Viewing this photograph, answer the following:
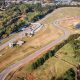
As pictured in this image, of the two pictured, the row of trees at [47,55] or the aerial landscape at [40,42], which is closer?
the aerial landscape at [40,42]

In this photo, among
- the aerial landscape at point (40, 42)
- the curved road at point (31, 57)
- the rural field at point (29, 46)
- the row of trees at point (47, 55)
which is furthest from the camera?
the rural field at point (29, 46)

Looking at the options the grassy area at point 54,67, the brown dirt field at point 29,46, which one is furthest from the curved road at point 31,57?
the grassy area at point 54,67

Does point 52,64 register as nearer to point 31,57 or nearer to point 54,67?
point 54,67

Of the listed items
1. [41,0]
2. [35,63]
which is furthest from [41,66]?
[41,0]

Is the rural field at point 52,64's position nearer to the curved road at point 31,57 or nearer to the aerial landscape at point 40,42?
the aerial landscape at point 40,42

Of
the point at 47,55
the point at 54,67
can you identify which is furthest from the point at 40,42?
the point at 54,67

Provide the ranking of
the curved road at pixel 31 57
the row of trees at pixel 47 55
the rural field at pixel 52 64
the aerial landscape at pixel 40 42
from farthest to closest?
1. the row of trees at pixel 47 55
2. the aerial landscape at pixel 40 42
3. the curved road at pixel 31 57
4. the rural field at pixel 52 64

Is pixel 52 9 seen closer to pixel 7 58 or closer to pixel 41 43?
pixel 41 43

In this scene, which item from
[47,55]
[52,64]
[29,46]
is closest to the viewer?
[52,64]
